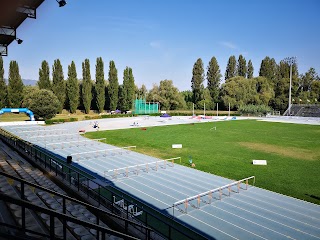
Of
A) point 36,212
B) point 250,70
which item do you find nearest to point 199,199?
point 36,212

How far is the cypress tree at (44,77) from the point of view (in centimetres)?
6369

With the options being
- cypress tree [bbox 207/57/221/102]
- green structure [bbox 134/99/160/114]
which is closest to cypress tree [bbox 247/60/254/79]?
cypress tree [bbox 207/57/221/102]

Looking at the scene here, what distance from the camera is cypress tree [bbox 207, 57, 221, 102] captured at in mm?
82875

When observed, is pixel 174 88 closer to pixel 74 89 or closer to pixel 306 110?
pixel 74 89

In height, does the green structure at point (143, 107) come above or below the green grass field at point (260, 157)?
above

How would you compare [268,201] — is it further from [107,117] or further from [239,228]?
[107,117]

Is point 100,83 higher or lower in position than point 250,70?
lower

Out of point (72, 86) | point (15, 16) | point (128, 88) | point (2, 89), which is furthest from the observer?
point (128, 88)

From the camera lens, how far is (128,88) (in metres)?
76.2

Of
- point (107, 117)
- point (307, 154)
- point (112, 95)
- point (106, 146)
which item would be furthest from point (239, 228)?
point (112, 95)

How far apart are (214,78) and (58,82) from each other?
46631 mm

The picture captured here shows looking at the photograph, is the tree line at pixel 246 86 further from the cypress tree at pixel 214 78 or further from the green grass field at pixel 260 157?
the green grass field at pixel 260 157

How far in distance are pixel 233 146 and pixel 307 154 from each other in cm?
695

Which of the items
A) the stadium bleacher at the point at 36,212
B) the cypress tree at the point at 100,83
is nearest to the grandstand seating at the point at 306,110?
the cypress tree at the point at 100,83
